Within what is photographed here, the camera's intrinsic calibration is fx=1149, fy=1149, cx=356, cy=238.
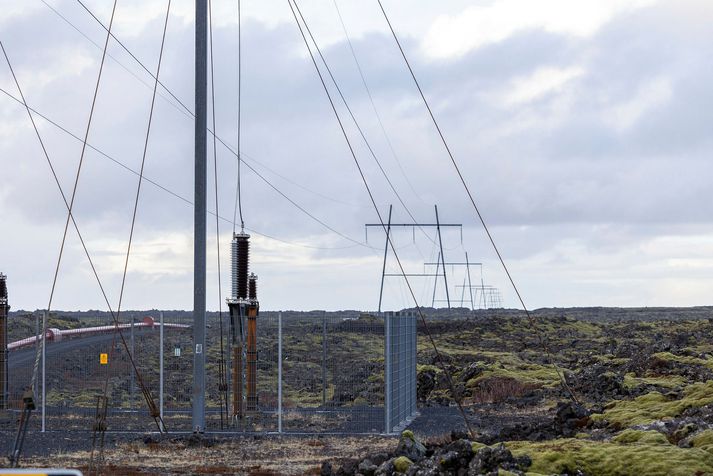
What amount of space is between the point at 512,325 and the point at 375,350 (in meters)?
30.0

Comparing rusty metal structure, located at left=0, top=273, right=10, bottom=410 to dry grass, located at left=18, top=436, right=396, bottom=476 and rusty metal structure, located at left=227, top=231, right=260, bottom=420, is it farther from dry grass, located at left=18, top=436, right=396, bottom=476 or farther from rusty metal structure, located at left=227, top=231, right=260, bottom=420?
dry grass, located at left=18, top=436, right=396, bottom=476

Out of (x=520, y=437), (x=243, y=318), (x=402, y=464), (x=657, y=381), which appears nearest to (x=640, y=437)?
(x=520, y=437)

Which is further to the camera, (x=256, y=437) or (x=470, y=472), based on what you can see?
(x=256, y=437)

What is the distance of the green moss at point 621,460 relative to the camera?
14.2 metres

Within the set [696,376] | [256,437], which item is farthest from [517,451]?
[696,376]

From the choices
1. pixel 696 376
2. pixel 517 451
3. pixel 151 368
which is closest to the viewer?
pixel 517 451

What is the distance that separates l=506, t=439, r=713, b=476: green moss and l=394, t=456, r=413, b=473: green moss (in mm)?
1415

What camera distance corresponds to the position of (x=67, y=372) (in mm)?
37938

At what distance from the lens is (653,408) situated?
2136 cm

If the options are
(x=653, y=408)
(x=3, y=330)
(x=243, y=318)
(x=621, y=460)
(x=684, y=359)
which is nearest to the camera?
(x=621, y=460)

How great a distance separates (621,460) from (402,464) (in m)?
2.76

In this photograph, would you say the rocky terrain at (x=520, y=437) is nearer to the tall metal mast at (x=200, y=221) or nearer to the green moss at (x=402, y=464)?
the green moss at (x=402, y=464)

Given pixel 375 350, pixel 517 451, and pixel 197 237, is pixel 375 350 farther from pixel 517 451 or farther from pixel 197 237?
pixel 517 451

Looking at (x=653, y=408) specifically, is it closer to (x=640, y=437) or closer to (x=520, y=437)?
(x=520, y=437)
